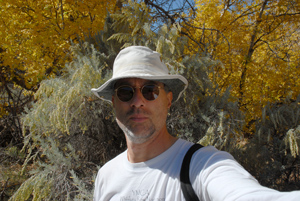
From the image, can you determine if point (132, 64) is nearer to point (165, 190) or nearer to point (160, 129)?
point (160, 129)

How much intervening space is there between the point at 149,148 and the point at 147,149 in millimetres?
14

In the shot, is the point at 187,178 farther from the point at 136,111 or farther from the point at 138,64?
the point at 138,64

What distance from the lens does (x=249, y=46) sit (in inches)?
235

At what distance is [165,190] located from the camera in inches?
42.5

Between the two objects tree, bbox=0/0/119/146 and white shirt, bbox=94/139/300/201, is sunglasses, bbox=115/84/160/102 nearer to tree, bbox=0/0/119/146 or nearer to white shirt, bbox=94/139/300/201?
white shirt, bbox=94/139/300/201

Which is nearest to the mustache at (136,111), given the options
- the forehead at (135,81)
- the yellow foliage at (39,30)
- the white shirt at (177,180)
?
the forehead at (135,81)

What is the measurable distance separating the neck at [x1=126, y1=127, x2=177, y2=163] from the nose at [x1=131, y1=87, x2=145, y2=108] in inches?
8.4

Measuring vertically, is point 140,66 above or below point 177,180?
above

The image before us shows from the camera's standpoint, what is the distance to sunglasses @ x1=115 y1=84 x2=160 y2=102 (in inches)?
53.1

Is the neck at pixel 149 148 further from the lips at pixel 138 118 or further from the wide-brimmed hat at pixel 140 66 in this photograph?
the wide-brimmed hat at pixel 140 66

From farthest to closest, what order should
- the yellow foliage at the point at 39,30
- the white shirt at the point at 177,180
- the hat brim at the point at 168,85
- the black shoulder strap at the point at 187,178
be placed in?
the yellow foliage at the point at 39,30 < the hat brim at the point at 168,85 < the black shoulder strap at the point at 187,178 < the white shirt at the point at 177,180

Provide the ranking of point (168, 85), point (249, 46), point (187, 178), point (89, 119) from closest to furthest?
point (187, 178)
point (168, 85)
point (89, 119)
point (249, 46)

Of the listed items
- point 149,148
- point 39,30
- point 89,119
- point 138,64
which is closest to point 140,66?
point 138,64

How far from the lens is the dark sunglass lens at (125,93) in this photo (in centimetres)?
136
